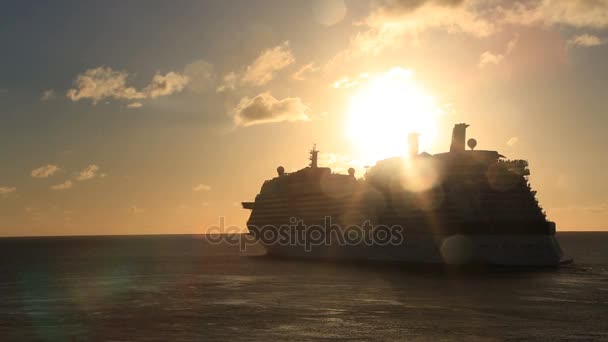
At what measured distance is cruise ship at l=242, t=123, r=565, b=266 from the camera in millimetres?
66625

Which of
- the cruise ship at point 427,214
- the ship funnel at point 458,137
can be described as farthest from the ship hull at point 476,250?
the ship funnel at point 458,137

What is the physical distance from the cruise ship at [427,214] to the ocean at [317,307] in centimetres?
368

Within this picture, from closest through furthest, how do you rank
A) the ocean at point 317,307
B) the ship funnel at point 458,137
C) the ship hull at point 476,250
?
the ocean at point 317,307, the ship hull at point 476,250, the ship funnel at point 458,137

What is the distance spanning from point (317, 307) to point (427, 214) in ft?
118

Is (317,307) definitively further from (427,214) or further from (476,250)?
(427,214)

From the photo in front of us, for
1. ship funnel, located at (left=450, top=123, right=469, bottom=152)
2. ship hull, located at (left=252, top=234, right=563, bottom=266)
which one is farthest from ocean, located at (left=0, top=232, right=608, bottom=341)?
ship funnel, located at (left=450, top=123, right=469, bottom=152)

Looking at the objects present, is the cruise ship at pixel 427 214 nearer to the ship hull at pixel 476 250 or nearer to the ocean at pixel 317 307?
the ship hull at pixel 476 250

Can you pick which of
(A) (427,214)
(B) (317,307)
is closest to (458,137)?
(A) (427,214)

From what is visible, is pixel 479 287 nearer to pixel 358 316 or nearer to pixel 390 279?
pixel 390 279

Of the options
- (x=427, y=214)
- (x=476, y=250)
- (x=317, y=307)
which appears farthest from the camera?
(x=427, y=214)

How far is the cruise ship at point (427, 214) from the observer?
219 ft

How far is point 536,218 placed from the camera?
69000 millimetres

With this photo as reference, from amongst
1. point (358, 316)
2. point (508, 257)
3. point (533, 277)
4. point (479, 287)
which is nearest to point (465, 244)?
point (508, 257)

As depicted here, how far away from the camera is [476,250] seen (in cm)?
6706
